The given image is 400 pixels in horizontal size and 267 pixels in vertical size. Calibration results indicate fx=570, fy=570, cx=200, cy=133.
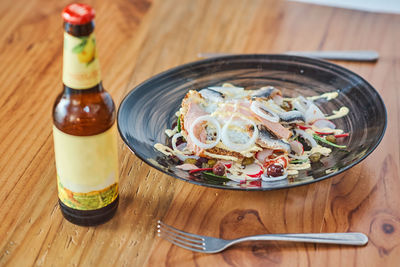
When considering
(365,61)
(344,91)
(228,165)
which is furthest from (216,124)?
(365,61)

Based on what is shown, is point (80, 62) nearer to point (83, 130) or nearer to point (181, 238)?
point (83, 130)

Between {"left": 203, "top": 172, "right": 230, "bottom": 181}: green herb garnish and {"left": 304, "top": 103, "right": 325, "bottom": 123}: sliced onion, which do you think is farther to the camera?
{"left": 304, "top": 103, "right": 325, "bottom": 123}: sliced onion

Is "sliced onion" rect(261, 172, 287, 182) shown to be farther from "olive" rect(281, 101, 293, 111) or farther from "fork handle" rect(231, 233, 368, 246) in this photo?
"olive" rect(281, 101, 293, 111)

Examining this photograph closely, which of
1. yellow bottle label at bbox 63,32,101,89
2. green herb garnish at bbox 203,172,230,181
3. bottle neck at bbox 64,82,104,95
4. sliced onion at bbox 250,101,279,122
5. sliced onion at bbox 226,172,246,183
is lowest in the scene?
green herb garnish at bbox 203,172,230,181

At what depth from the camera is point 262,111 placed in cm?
163

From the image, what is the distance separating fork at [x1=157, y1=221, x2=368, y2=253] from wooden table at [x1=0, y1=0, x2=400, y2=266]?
2 cm

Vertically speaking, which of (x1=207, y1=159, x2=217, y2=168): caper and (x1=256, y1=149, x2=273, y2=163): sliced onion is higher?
(x1=256, y1=149, x2=273, y2=163): sliced onion

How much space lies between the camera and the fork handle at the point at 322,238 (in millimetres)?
1373

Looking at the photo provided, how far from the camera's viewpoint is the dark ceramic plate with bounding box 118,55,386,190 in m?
1.51

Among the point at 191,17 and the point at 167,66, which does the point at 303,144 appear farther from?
the point at 191,17

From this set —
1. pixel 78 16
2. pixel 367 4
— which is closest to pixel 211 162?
pixel 78 16

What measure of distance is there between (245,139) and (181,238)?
348mm

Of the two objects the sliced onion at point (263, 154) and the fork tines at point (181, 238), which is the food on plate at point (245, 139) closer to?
the sliced onion at point (263, 154)

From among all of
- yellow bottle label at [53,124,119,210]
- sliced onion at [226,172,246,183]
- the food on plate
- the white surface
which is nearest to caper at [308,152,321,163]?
the food on plate
